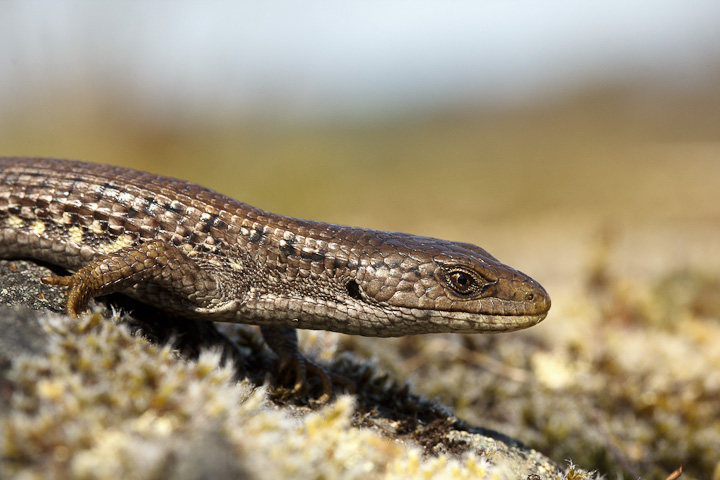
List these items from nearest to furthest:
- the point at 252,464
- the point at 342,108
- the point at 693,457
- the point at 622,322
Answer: the point at 252,464 → the point at 693,457 → the point at 622,322 → the point at 342,108

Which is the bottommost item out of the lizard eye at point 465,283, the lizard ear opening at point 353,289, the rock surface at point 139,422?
the rock surface at point 139,422

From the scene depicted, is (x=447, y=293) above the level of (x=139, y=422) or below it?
above

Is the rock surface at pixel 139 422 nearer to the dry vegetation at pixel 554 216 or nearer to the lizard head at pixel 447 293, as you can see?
the lizard head at pixel 447 293

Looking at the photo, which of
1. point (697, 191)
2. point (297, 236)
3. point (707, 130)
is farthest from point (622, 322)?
point (707, 130)

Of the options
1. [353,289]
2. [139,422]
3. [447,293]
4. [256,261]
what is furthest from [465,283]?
[139,422]

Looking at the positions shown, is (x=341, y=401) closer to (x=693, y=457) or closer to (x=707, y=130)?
(x=693, y=457)

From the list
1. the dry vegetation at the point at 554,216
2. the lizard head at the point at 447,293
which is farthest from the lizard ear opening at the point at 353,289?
the dry vegetation at the point at 554,216

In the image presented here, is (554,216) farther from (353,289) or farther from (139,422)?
(139,422)
